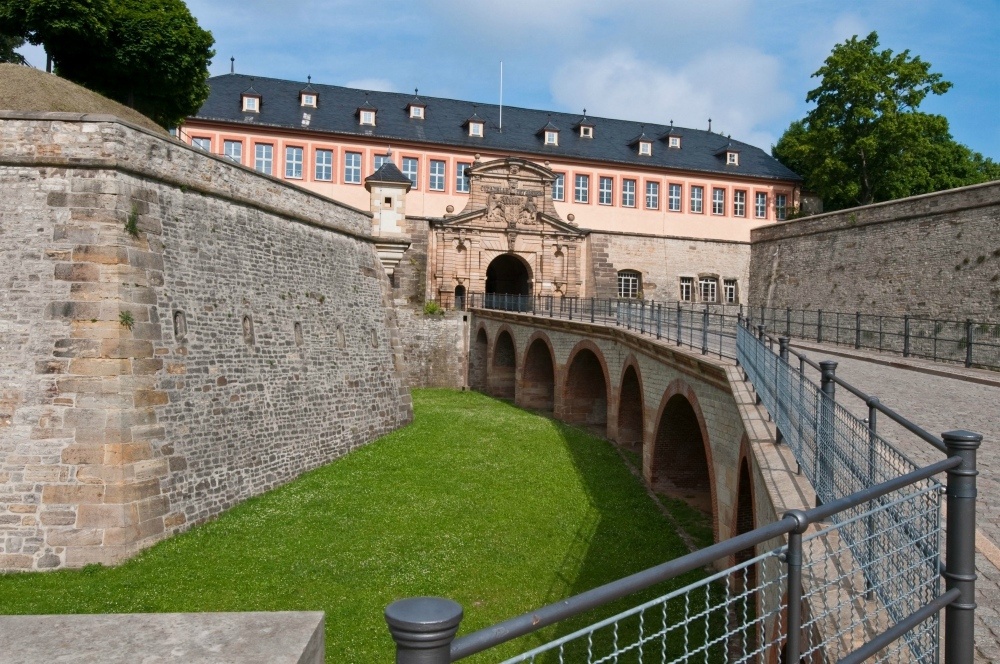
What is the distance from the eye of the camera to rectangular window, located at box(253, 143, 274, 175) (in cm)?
3466

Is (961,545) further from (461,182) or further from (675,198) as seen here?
(675,198)

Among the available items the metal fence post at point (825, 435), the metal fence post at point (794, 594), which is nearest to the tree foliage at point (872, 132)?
the metal fence post at point (825, 435)

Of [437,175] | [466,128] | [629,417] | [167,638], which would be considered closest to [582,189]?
[466,128]

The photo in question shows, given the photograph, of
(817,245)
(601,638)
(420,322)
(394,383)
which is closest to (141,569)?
(601,638)

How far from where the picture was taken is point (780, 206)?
40.1m

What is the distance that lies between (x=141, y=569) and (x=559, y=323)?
1475 cm

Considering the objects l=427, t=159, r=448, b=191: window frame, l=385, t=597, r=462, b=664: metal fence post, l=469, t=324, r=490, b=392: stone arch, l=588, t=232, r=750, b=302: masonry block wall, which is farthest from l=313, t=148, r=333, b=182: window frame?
l=385, t=597, r=462, b=664: metal fence post

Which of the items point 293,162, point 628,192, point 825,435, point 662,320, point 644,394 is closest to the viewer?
point 825,435

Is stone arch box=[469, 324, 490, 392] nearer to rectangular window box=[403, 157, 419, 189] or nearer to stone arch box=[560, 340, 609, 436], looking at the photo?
rectangular window box=[403, 157, 419, 189]

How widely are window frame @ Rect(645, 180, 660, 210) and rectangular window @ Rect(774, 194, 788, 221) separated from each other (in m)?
6.48

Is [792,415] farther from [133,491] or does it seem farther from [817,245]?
[817,245]

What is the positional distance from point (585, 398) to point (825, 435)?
17736mm

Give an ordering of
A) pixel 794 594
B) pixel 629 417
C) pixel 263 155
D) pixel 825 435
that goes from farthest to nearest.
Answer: pixel 263 155
pixel 629 417
pixel 825 435
pixel 794 594

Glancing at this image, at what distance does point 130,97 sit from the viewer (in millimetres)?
23797
